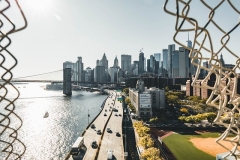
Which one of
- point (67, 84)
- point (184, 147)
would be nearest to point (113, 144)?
point (184, 147)

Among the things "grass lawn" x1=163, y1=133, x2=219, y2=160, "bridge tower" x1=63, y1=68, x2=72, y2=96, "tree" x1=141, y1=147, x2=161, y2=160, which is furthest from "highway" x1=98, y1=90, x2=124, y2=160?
"bridge tower" x1=63, y1=68, x2=72, y2=96

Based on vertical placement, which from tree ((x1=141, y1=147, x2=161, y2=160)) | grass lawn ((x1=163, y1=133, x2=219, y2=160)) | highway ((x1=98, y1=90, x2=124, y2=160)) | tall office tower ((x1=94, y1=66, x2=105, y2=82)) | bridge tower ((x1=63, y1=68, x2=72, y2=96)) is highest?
tall office tower ((x1=94, y1=66, x2=105, y2=82))

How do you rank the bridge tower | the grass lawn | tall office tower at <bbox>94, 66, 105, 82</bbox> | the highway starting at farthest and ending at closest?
tall office tower at <bbox>94, 66, 105, 82</bbox> → the bridge tower → the grass lawn → the highway

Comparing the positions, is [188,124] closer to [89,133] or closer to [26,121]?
[89,133]

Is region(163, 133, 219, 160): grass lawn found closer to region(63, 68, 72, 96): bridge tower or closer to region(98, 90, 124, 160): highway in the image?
region(98, 90, 124, 160): highway

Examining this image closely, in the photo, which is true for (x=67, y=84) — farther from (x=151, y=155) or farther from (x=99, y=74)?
(x=151, y=155)

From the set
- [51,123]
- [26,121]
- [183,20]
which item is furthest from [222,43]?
[26,121]

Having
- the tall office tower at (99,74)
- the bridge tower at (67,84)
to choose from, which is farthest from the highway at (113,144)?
the tall office tower at (99,74)

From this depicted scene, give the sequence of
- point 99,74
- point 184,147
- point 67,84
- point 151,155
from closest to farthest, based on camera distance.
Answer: point 151,155, point 184,147, point 67,84, point 99,74
